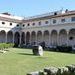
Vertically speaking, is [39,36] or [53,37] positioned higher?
[39,36]

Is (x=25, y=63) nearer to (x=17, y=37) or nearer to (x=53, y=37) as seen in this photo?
(x=53, y=37)

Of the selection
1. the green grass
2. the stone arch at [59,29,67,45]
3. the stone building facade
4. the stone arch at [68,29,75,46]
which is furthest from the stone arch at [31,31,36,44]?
the green grass

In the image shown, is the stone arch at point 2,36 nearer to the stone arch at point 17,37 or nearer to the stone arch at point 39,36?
the stone arch at point 17,37

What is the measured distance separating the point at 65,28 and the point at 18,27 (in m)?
16.7

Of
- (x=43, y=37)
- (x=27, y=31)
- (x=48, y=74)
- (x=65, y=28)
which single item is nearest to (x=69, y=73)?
(x=48, y=74)

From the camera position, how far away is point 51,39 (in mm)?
52094

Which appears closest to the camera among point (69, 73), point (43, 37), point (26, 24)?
point (69, 73)

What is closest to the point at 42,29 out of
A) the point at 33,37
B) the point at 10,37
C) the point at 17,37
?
the point at 33,37

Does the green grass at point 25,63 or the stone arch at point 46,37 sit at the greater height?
the stone arch at point 46,37

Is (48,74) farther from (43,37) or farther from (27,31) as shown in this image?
(27,31)

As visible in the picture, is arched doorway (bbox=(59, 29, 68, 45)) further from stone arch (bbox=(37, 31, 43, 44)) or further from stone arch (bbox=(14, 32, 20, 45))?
stone arch (bbox=(14, 32, 20, 45))

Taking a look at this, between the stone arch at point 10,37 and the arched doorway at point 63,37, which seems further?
the stone arch at point 10,37

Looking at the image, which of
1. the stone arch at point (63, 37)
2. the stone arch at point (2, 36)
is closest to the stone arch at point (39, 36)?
the stone arch at point (63, 37)

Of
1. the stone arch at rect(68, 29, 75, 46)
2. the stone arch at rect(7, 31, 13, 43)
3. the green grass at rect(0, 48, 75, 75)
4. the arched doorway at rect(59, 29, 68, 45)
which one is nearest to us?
the green grass at rect(0, 48, 75, 75)
